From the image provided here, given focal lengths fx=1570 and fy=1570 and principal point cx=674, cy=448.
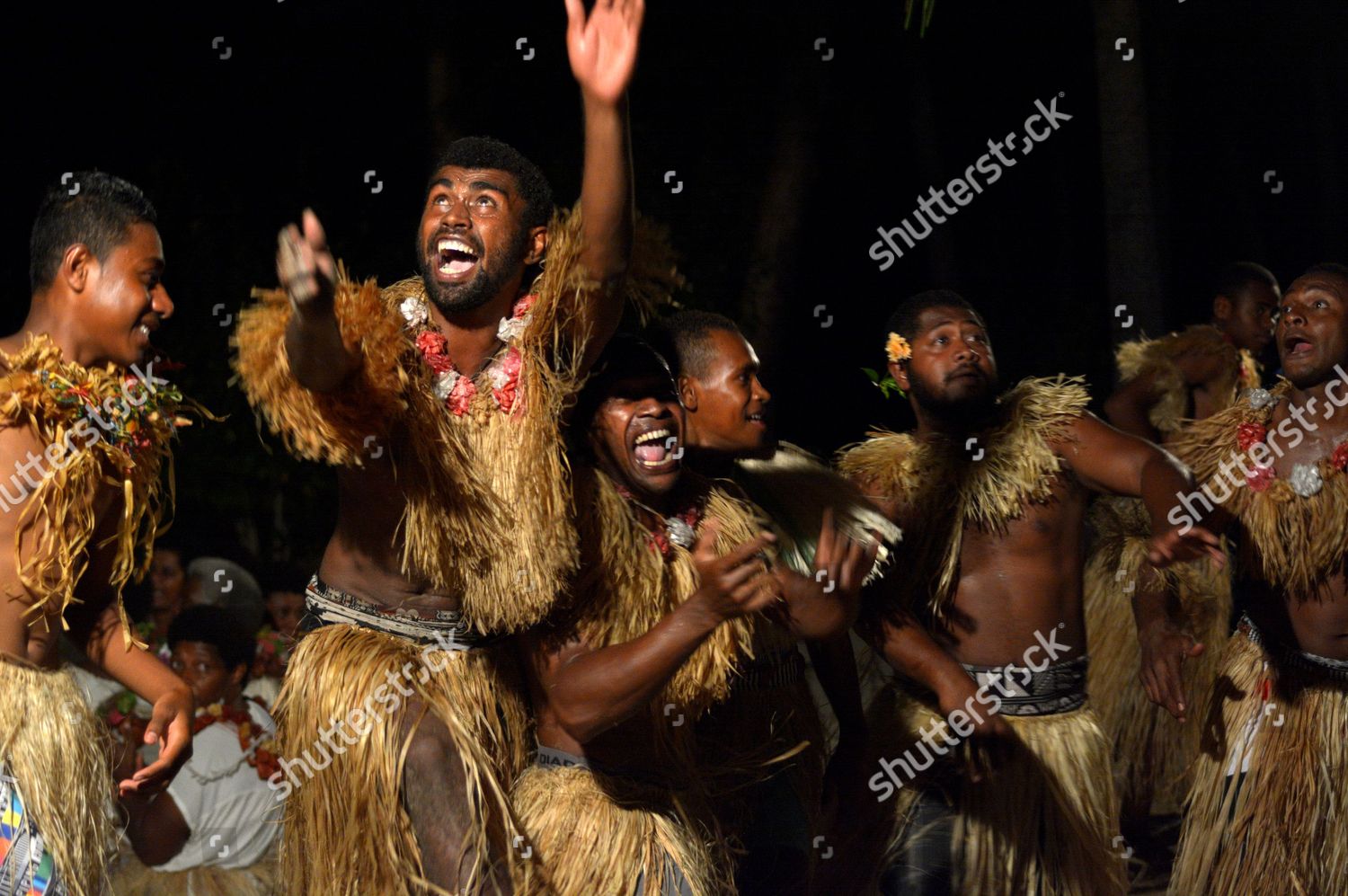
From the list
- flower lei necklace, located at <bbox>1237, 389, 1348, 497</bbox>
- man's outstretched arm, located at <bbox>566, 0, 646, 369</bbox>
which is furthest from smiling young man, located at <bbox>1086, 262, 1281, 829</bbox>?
man's outstretched arm, located at <bbox>566, 0, 646, 369</bbox>

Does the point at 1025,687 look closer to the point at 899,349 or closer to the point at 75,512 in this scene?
the point at 899,349

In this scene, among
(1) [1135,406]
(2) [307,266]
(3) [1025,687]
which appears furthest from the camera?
(1) [1135,406]

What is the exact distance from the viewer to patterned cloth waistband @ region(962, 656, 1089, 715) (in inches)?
157

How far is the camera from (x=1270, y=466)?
4.43m

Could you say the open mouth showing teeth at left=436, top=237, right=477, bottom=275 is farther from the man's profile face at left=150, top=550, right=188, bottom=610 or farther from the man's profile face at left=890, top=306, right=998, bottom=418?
the man's profile face at left=150, top=550, right=188, bottom=610

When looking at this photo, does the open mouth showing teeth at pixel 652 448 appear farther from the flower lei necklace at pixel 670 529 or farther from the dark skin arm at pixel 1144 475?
the dark skin arm at pixel 1144 475

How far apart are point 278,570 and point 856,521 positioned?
405 centimetres

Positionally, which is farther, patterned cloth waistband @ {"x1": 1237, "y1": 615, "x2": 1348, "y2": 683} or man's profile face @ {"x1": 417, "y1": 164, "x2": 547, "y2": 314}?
patterned cloth waistband @ {"x1": 1237, "y1": 615, "x2": 1348, "y2": 683}


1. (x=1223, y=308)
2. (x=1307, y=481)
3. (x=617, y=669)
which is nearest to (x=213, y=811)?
(x=617, y=669)

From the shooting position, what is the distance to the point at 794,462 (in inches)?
156

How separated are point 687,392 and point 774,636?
596 mm

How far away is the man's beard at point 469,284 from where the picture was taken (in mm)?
3160

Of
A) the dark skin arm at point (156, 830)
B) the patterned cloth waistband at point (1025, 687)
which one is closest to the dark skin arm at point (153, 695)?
the dark skin arm at point (156, 830)

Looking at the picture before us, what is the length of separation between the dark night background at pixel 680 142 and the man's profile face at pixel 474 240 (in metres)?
3.42
